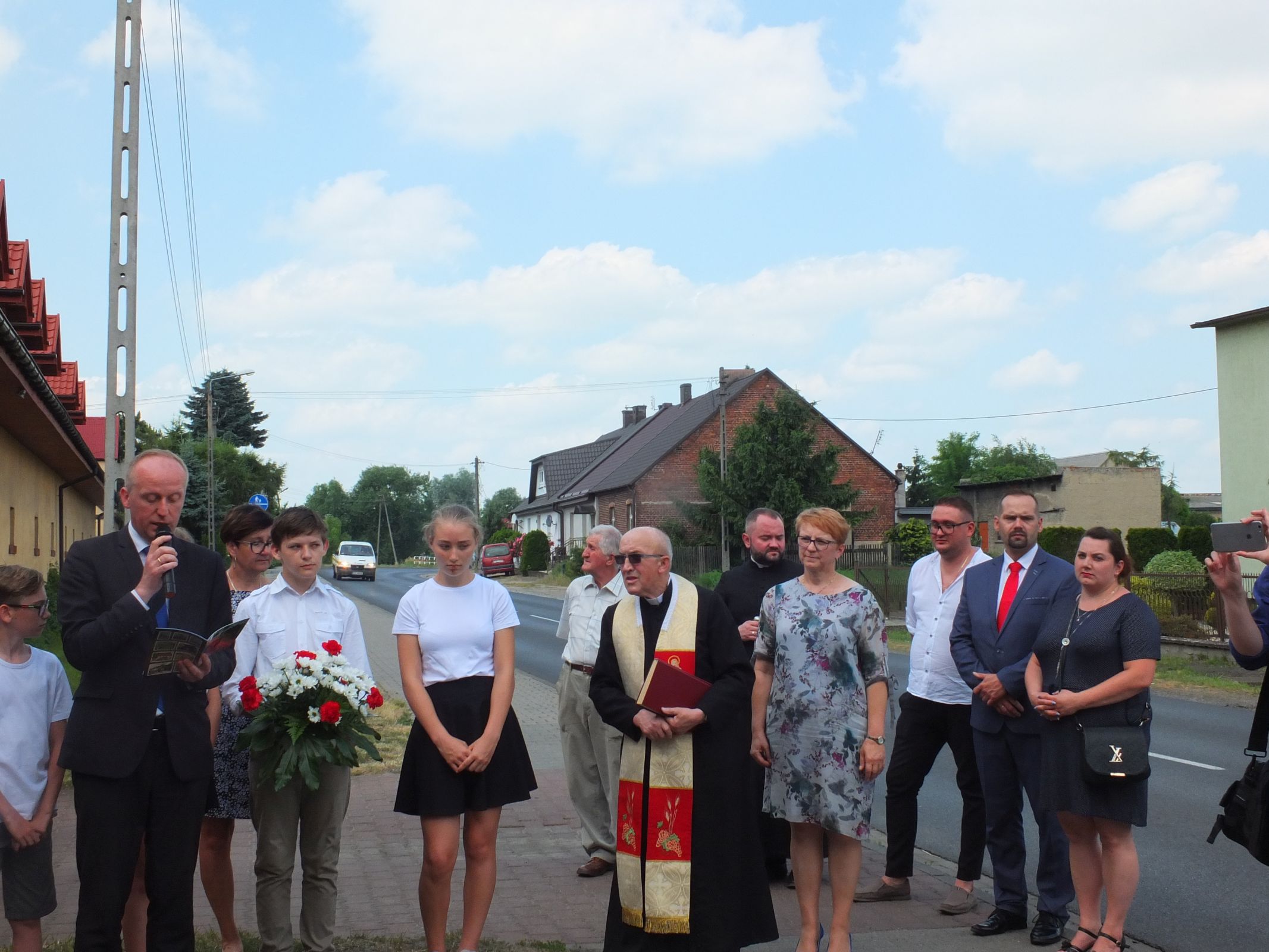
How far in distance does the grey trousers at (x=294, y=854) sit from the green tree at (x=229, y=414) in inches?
3782

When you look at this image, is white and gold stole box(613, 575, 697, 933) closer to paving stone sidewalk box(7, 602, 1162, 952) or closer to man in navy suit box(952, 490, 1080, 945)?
paving stone sidewalk box(7, 602, 1162, 952)

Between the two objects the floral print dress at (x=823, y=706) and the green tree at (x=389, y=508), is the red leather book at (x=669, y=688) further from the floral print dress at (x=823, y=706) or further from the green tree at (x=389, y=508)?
the green tree at (x=389, y=508)

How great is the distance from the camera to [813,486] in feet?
130

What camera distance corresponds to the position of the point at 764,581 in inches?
260

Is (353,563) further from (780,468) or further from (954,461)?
(954,461)

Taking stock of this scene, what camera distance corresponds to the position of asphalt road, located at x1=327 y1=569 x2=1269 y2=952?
597 cm

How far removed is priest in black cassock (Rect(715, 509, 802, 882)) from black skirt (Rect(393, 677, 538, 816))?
173cm

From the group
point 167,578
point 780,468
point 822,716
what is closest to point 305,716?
point 167,578

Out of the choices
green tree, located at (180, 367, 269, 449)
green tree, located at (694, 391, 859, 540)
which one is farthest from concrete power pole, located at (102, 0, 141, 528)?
green tree, located at (180, 367, 269, 449)

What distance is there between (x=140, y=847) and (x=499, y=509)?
120780 millimetres

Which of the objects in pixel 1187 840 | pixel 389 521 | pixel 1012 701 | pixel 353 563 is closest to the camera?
pixel 1012 701

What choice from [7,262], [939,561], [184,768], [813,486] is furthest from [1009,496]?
[813,486]

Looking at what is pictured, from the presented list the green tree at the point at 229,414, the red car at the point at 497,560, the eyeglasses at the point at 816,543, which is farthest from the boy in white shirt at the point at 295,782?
the green tree at the point at 229,414

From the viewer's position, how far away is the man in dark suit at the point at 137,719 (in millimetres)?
3961
